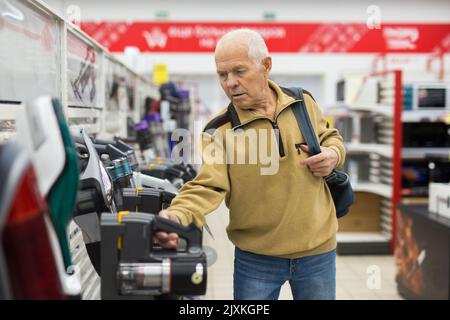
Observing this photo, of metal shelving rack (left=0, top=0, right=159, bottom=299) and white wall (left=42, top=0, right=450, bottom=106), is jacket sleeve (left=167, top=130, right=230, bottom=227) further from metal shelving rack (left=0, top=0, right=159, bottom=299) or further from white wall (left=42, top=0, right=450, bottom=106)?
white wall (left=42, top=0, right=450, bottom=106)

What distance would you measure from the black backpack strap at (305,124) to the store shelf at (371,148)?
13.4 ft

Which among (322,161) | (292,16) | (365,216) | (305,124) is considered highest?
(292,16)

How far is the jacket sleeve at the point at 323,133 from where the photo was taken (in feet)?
5.80

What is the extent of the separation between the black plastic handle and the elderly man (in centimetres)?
15

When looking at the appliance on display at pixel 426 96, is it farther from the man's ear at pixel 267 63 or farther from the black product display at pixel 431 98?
the man's ear at pixel 267 63

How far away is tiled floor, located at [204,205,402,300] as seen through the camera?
191cm

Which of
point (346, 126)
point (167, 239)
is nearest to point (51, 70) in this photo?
point (167, 239)

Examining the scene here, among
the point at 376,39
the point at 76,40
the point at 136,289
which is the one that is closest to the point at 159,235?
the point at 136,289

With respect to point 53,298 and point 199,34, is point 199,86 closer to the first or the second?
point 199,34

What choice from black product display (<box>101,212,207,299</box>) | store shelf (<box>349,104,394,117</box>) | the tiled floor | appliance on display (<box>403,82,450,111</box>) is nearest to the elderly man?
the tiled floor

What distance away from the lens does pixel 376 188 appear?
5.63m

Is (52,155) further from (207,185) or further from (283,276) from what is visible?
(283,276)

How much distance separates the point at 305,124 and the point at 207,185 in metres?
0.39

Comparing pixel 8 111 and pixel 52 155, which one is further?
pixel 8 111
